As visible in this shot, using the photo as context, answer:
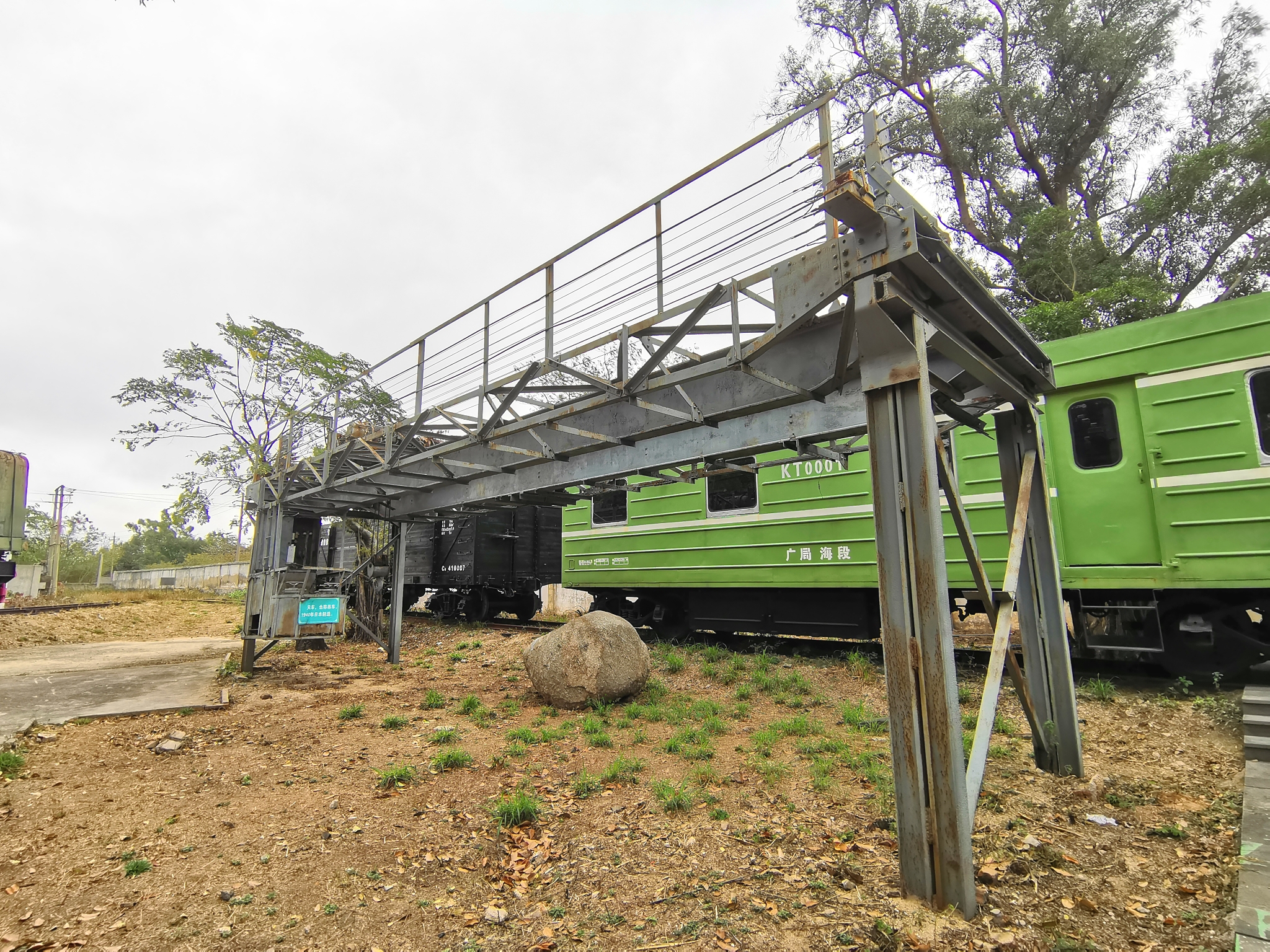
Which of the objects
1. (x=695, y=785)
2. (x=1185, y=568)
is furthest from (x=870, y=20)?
(x=695, y=785)

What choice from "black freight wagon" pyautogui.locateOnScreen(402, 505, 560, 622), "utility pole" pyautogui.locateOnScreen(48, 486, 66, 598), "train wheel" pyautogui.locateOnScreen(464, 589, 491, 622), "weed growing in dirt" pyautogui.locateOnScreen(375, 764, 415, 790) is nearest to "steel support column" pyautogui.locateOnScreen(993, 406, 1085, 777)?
"weed growing in dirt" pyautogui.locateOnScreen(375, 764, 415, 790)

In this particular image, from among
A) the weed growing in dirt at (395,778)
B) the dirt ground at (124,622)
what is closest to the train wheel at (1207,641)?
the weed growing in dirt at (395,778)

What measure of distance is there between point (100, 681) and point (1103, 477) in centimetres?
1287

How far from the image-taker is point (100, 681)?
9086 mm

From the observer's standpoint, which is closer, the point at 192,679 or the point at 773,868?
the point at 773,868

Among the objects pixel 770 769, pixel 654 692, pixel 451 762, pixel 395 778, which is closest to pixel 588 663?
pixel 654 692

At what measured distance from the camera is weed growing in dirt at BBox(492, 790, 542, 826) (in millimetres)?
4391

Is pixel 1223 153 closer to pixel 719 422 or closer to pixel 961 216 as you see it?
pixel 961 216

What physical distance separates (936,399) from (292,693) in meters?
8.61

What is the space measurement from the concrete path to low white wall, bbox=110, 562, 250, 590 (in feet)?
73.9

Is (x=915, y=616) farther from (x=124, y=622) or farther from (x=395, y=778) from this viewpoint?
(x=124, y=622)

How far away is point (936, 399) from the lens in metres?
4.49

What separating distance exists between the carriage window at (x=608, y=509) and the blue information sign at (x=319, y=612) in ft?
15.0

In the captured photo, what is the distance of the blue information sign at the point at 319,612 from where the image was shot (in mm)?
9633
